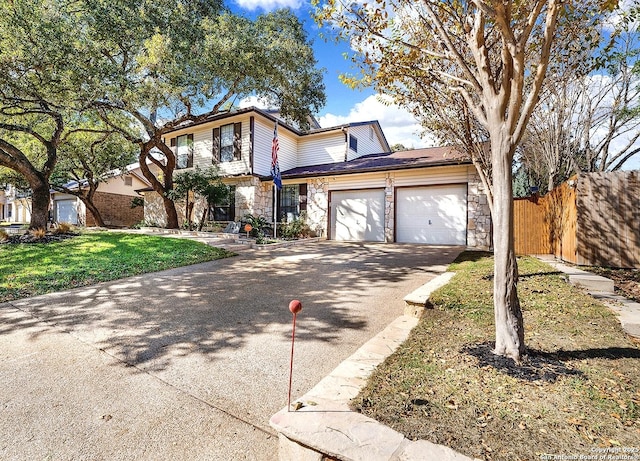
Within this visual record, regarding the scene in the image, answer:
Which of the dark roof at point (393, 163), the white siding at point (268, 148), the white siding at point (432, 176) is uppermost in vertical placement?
the white siding at point (268, 148)

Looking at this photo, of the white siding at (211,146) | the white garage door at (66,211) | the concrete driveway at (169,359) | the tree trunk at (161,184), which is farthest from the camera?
the white garage door at (66,211)

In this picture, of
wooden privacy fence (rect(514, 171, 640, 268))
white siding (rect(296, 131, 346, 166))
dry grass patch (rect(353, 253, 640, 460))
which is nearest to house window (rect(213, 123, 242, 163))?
white siding (rect(296, 131, 346, 166))

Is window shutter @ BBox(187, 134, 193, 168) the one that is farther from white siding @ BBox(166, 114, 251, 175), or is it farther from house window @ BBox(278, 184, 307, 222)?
house window @ BBox(278, 184, 307, 222)

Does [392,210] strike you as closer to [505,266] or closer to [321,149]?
[321,149]

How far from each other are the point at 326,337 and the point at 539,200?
8508mm

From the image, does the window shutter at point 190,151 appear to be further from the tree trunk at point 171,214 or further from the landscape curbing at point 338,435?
the landscape curbing at point 338,435

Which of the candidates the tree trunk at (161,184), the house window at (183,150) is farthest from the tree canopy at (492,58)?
the house window at (183,150)

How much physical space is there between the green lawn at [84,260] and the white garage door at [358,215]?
6.39 metres

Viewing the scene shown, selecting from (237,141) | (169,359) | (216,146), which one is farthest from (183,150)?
(169,359)

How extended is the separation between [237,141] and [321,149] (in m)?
4.46

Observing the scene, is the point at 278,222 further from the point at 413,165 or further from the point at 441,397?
the point at 441,397

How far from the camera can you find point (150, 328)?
3.84m

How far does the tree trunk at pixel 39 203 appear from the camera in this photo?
11453 mm

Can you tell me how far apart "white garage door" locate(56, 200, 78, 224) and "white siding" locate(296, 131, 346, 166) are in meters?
19.7
